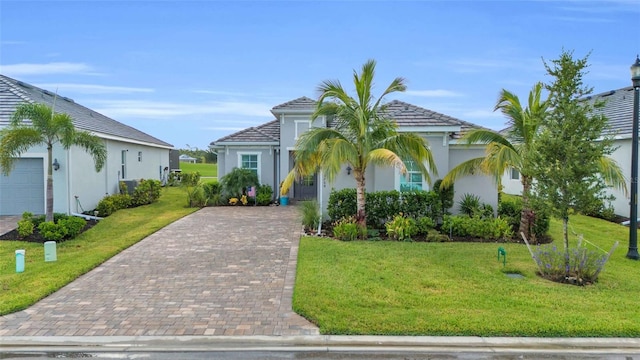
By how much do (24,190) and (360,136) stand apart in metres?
13.1

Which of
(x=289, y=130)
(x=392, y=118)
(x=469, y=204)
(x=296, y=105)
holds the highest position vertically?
(x=296, y=105)

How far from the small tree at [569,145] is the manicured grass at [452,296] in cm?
137

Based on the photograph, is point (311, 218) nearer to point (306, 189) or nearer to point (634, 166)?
point (306, 189)

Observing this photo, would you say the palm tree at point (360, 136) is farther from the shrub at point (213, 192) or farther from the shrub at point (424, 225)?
the shrub at point (213, 192)

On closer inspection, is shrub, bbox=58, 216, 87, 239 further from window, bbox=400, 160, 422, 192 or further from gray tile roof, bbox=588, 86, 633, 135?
gray tile roof, bbox=588, 86, 633, 135

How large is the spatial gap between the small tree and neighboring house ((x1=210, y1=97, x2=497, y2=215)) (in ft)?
12.8

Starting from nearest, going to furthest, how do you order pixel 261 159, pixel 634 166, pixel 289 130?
pixel 634 166, pixel 289 130, pixel 261 159

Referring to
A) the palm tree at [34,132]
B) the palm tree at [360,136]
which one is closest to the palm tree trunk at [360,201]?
the palm tree at [360,136]

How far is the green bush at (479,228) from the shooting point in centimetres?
1101

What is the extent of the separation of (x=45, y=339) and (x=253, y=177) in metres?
14.5

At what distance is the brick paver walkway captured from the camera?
16.8 feet

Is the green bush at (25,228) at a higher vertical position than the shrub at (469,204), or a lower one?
lower

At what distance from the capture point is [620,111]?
17.0 metres

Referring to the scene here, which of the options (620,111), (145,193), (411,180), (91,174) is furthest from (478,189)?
(145,193)
